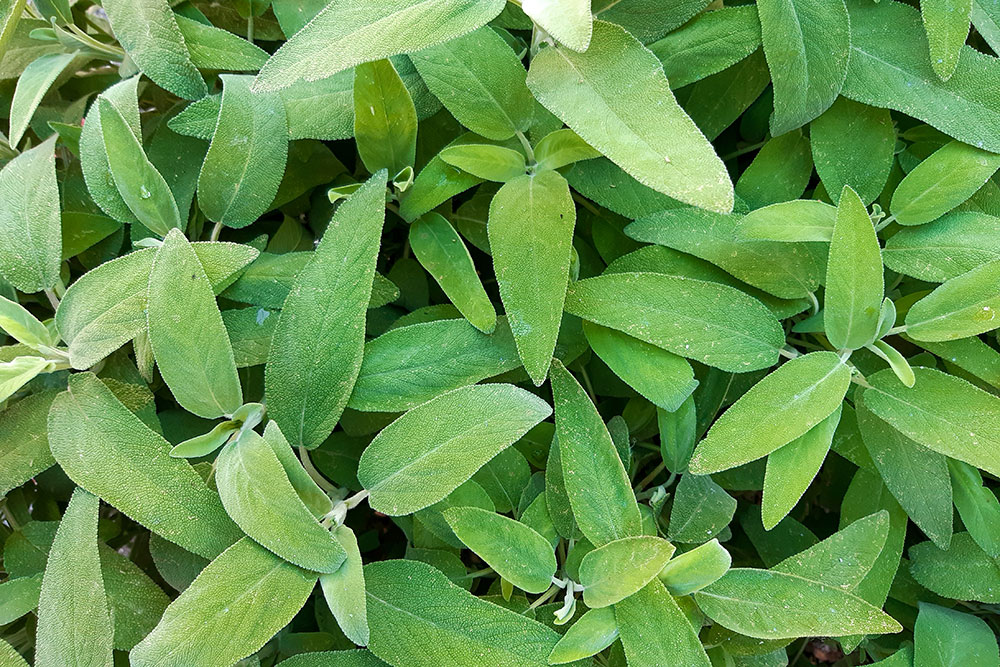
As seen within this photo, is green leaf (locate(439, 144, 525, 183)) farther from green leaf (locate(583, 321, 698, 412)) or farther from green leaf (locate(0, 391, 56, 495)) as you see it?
green leaf (locate(0, 391, 56, 495))

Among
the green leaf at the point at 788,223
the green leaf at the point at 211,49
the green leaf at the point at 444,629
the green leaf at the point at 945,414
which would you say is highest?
the green leaf at the point at 211,49

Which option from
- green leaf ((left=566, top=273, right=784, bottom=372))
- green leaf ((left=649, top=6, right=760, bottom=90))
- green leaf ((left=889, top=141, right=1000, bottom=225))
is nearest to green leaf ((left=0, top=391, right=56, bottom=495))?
green leaf ((left=566, top=273, right=784, bottom=372))

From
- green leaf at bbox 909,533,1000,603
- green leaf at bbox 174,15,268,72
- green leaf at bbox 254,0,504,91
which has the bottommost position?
green leaf at bbox 909,533,1000,603

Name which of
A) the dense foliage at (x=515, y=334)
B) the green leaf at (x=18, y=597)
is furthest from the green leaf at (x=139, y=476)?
the green leaf at (x=18, y=597)

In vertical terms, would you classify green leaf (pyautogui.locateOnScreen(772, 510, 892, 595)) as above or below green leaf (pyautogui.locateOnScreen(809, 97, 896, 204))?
below

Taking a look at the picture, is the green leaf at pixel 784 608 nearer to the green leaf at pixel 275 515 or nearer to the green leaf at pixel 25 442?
the green leaf at pixel 275 515
